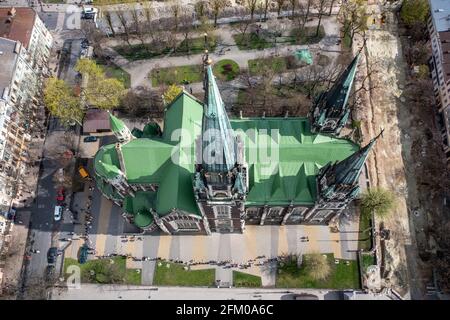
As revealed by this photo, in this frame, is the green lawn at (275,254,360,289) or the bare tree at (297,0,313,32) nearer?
the green lawn at (275,254,360,289)

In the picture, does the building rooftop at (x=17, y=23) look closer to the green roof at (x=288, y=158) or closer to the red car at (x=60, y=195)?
the red car at (x=60, y=195)

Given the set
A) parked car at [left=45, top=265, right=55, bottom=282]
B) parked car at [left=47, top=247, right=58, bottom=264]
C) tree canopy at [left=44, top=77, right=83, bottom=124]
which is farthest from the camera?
tree canopy at [left=44, top=77, right=83, bottom=124]

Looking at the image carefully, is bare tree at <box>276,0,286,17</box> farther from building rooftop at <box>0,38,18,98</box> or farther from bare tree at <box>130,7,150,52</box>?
building rooftop at <box>0,38,18,98</box>

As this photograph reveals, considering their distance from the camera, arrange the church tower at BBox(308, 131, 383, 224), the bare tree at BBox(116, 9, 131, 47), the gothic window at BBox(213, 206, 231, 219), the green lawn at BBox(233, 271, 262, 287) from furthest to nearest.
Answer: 1. the bare tree at BBox(116, 9, 131, 47)
2. the green lawn at BBox(233, 271, 262, 287)
3. the gothic window at BBox(213, 206, 231, 219)
4. the church tower at BBox(308, 131, 383, 224)

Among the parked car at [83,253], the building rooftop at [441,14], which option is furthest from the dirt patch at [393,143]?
the parked car at [83,253]

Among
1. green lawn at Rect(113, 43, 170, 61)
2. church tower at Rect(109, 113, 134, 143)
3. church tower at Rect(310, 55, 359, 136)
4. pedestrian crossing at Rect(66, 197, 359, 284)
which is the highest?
green lawn at Rect(113, 43, 170, 61)

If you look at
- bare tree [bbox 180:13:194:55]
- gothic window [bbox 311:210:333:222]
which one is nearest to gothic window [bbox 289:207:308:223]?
gothic window [bbox 311:210:333:222]
